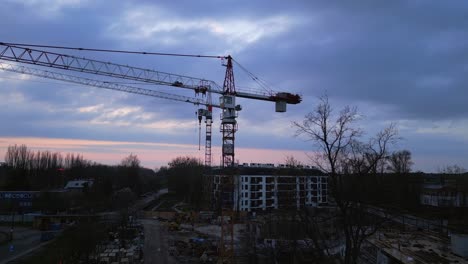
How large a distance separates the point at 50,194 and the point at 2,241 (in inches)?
885

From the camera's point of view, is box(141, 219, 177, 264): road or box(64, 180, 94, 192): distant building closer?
box(141, 219, 177, 264): road

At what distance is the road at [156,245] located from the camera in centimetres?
3116

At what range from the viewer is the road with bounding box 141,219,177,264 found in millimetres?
31156

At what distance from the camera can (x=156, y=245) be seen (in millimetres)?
37375

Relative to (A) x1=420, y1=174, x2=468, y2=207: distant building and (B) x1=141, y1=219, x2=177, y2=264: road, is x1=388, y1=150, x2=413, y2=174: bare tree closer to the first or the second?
(A) x1=420, y1=174, x2=468, y2=207: distant building

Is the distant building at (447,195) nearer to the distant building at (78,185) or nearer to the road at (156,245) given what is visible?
the road at (156,245)

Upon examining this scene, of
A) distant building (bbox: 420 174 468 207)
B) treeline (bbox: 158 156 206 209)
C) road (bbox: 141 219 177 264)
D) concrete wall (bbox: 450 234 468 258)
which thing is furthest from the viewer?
treeline (bbox: 158 156 206 209)

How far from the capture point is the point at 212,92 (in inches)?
1718

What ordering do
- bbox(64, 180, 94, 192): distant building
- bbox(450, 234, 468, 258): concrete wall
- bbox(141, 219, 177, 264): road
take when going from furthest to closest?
bbox(64, 180, 94, 192): distant building < bbox(141, 219, 177, 264): road < bbox(450, 234, 468, 258): concrete wall

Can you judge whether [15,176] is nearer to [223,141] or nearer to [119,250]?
[119,250]

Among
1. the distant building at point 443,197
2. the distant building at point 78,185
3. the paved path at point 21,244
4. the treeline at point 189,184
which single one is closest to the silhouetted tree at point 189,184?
the treeline at point 189,184

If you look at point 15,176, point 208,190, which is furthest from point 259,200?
point 15,176

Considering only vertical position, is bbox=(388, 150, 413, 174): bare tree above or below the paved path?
above

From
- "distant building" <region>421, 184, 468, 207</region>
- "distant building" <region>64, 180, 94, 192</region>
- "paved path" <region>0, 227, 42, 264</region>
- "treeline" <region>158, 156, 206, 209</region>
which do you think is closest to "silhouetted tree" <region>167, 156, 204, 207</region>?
"treeline" <region>158, 156, 206, 209</region>
